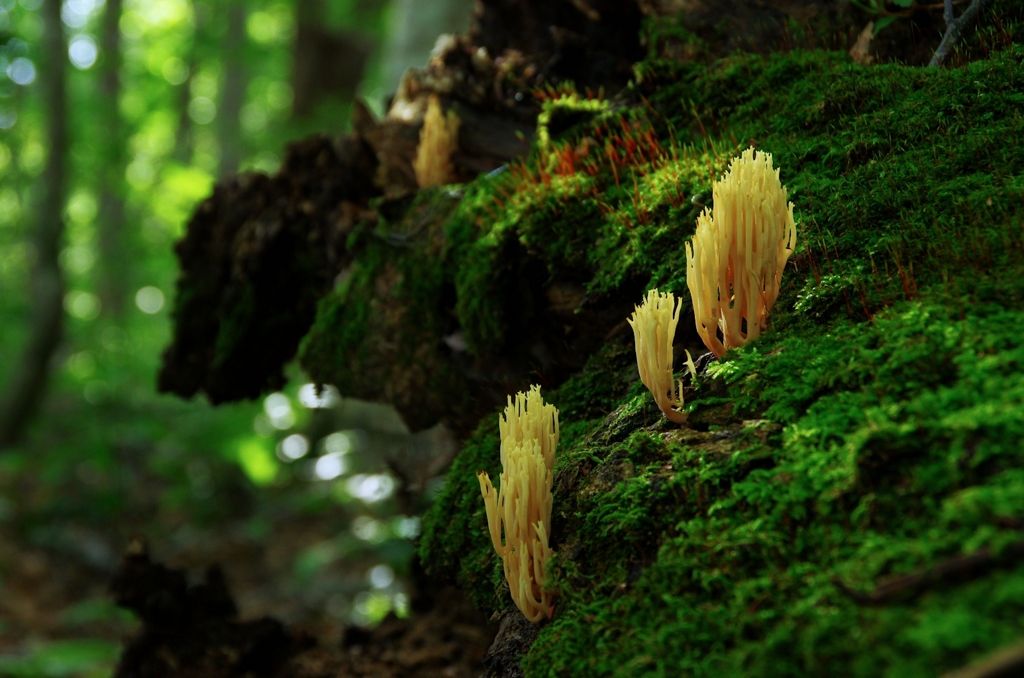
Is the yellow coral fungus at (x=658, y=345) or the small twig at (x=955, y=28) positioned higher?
the small twig at (x=955, y=28)

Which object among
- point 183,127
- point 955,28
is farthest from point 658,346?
point 183,127

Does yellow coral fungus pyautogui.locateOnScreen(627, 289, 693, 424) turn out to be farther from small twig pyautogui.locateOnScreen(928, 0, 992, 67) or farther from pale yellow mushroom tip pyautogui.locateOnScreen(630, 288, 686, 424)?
small twig pyautogui.locateOnScreen(928, 0, 992, 67)

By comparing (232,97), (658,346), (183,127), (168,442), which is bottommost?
(658,346)

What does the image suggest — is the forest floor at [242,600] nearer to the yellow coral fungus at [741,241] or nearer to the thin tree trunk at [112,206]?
the yellow coral fungus at [741,241]

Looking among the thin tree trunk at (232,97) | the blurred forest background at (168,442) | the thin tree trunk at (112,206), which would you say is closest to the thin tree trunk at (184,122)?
the blurred forest background at (168,442)

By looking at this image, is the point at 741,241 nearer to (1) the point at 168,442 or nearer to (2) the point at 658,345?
(2) the point at 658,345

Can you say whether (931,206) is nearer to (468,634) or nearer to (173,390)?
(468,634)
